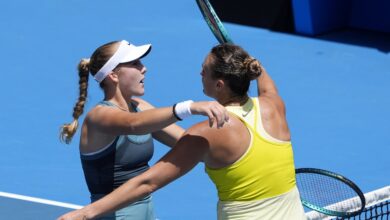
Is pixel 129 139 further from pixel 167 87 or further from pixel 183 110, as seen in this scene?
pixel 167 87

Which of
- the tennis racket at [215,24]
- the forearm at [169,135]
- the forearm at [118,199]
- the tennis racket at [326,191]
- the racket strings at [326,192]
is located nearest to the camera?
the forearm at [118,199]

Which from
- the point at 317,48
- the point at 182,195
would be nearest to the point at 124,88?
the point at 182,195

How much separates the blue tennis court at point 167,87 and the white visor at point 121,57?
3784mm

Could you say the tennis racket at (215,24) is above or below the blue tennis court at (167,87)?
above

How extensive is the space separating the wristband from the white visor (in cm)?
74

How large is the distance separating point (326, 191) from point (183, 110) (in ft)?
6.67

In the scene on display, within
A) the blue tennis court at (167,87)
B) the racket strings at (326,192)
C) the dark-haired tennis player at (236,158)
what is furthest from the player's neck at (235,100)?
the blue tennis court at (167,87)

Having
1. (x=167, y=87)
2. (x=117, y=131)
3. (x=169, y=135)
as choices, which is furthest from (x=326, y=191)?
(x=167, y=87)

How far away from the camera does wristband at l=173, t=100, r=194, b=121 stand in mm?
3910

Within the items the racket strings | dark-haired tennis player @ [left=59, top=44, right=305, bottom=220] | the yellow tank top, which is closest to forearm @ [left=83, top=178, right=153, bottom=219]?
dark-haired tennis player @ [left=59, top=44, right=305, bottom=220]

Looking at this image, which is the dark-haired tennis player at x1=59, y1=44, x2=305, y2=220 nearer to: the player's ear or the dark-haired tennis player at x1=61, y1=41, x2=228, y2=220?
the player's ear

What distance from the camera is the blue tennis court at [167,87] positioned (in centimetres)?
891

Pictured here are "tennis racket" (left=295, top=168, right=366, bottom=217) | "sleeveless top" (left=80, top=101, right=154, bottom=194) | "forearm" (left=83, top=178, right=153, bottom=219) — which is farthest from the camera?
"tennis racket" (left=295, top=168, right=366, bottom=217)

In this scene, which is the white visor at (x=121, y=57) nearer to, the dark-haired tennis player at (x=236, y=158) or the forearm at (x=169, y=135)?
the forearm at (x=169, y=135)
